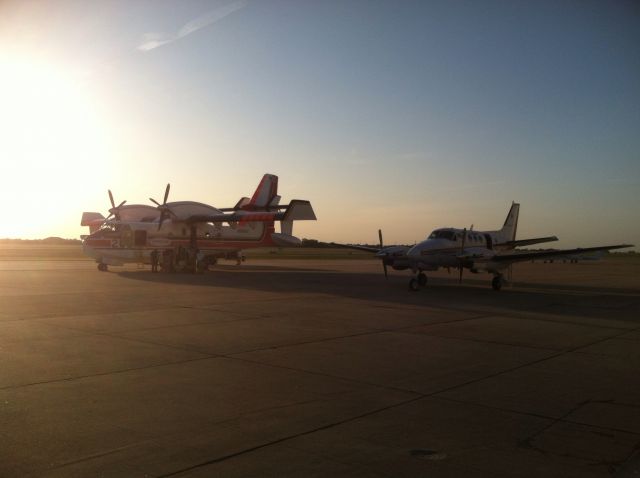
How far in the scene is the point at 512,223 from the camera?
99.2ft

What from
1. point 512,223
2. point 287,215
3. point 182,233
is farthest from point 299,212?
point 512,223

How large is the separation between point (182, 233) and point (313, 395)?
30724 millimetres

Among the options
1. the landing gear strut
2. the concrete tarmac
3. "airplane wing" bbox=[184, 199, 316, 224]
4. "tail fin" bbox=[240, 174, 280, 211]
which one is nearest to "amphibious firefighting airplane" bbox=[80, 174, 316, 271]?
"airplane wing" bbox=[184, 199, 316, 224]

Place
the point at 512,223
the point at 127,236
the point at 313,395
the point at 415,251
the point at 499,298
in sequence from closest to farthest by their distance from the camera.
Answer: the point at 313,395
the point at 499,298
the point at 415,251
the point at 512,223
the point at 127,236

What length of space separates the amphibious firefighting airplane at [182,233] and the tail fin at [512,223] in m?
11.0

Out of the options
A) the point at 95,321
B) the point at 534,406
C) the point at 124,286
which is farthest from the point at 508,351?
the point at 124,286

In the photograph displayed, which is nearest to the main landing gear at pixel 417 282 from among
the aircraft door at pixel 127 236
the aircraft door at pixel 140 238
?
the aircraft door at pixel 140 238

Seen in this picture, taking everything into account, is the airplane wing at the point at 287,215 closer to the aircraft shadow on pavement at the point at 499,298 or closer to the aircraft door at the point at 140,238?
the aircraft door at the point at 140,238

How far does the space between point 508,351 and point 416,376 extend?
282cm

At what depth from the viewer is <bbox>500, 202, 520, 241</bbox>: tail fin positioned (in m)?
30.1

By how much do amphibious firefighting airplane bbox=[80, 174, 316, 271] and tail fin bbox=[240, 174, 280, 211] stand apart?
6.69 feet

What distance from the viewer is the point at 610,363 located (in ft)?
28.6

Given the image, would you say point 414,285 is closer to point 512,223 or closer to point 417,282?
point 417,282

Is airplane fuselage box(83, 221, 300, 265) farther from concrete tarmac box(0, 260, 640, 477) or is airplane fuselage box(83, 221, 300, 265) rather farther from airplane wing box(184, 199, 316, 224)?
concrete tarmac box(0, 260, 640, 477)
